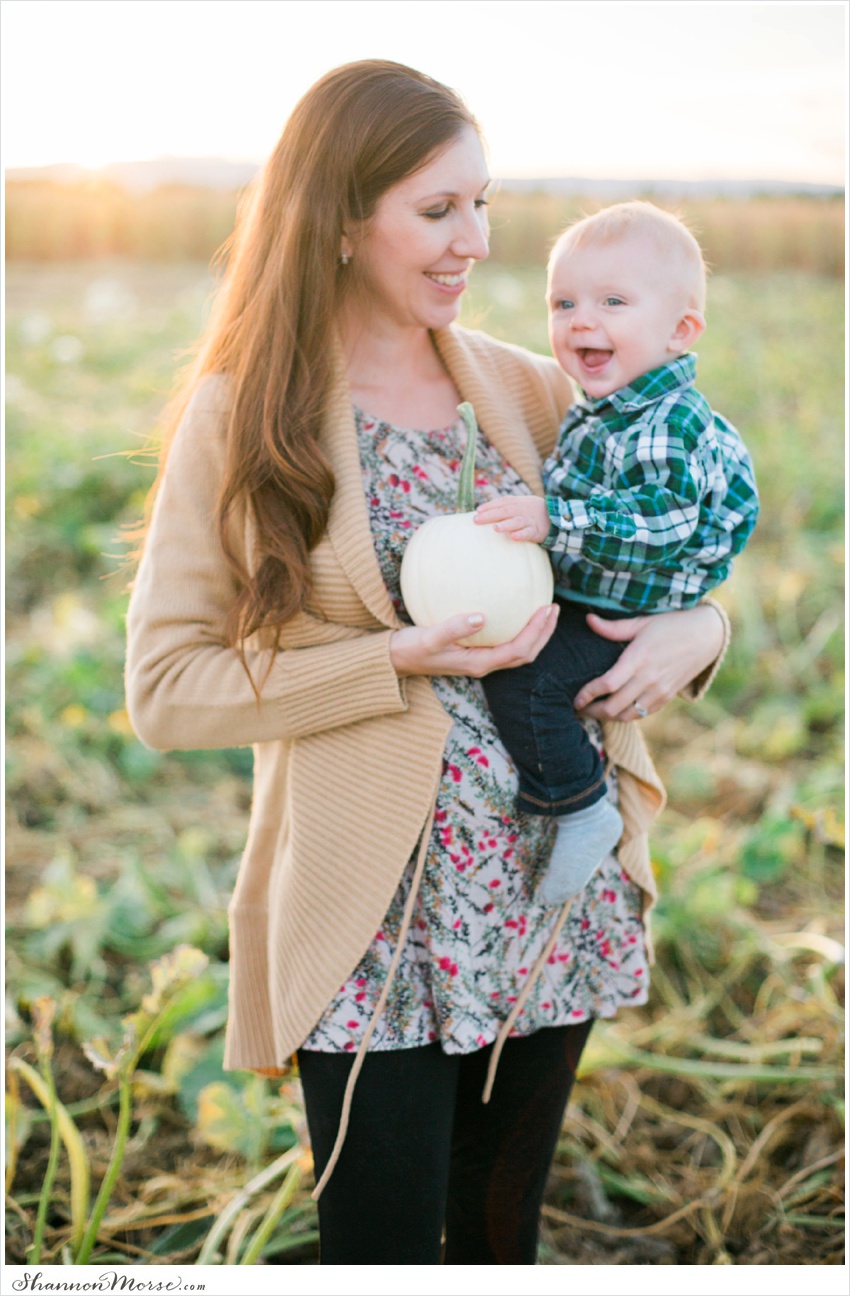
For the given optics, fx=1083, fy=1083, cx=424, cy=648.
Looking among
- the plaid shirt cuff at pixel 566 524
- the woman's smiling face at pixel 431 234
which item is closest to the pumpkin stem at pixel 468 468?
the plaid shirt cuff at pixel 566 524

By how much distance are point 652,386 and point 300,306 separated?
514mm

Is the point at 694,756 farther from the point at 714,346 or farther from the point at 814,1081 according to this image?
the point at 714,346

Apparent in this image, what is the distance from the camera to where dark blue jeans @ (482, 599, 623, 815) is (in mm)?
1451

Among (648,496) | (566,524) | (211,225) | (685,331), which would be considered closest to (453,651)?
(566,524)

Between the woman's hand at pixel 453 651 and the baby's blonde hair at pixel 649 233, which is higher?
the baby's blonde hair at pixel 649 233

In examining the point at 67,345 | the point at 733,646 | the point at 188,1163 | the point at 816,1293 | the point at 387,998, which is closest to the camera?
the point at 387,998

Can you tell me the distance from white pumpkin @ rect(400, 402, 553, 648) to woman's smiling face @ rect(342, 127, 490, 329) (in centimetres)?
22

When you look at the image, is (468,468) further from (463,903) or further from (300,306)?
(463,903)

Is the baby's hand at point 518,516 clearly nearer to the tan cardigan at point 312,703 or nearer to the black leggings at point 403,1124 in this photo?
the tan cardigan at point 312,703

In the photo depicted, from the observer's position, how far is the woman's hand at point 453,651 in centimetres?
141

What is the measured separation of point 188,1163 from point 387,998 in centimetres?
128

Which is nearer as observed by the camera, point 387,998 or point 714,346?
point 387,998

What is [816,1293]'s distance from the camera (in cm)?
178

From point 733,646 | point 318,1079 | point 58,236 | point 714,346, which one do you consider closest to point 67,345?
point 58,236
